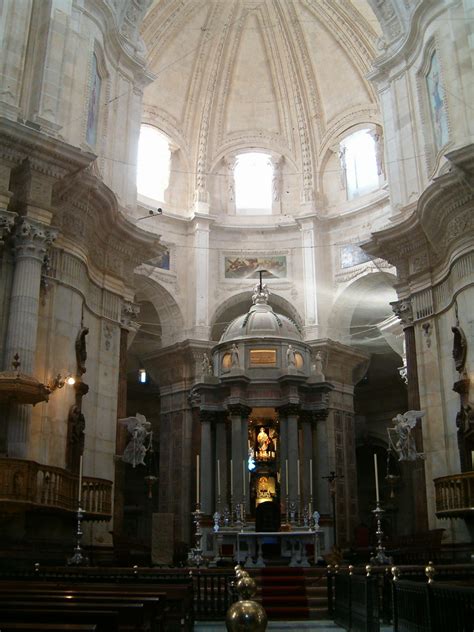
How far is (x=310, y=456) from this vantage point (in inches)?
860

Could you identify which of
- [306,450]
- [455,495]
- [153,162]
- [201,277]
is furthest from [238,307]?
[455,495]

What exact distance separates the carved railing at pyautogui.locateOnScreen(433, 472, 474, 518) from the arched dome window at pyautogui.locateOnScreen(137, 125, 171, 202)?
17.2m

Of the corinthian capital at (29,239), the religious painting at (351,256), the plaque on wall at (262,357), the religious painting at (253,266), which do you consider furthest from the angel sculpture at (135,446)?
the religious painting at (351,256)

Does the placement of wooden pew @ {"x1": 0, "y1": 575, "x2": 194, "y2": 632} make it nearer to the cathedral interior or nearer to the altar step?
the altar step

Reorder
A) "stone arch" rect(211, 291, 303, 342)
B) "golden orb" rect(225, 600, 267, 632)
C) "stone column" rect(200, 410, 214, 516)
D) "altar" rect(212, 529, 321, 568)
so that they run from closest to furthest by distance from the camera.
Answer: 1. "golden orb" rect(225, 600, 267, 632)
2. "altar" rect(212, 529, 321, 568)
3. "stone column" rect(200, 410, 214, 516)
4. "stone arch" rect(211, 291, 303, 342)

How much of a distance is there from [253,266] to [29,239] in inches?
608

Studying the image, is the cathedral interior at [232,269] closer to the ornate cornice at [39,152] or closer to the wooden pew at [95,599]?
the ornate cornice at [39,152]

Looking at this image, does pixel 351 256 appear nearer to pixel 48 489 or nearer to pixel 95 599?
pixel 48 489

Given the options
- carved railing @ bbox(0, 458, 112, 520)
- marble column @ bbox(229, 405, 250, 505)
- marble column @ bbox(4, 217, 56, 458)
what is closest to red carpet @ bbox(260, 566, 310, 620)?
carved railing @ bbox(0, 458, 112, 520)

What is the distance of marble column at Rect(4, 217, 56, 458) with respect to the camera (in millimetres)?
14594

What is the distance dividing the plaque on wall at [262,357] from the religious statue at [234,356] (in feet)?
1.37

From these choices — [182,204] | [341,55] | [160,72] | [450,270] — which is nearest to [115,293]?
[450,270]

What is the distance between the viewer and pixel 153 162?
30531mm

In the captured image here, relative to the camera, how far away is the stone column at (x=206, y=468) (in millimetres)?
21078
